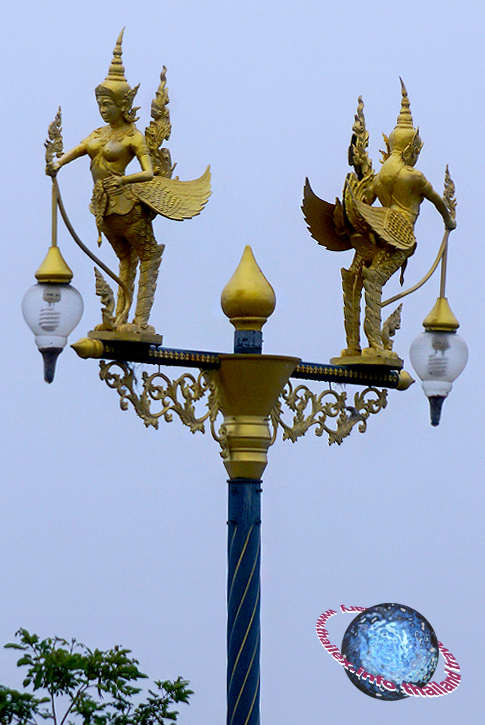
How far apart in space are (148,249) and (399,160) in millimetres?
2243

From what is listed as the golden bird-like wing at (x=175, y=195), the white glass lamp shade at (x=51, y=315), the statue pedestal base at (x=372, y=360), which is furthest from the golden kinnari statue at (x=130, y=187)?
the statue pedestal base at (x=372, y=360)

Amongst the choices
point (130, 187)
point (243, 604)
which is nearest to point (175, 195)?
point (130, 187)

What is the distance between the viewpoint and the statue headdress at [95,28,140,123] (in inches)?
563

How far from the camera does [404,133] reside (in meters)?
15.9

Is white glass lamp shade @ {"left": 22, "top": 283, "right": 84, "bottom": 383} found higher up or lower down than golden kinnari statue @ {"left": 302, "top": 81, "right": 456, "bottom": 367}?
lower down

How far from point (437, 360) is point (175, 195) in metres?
2.24

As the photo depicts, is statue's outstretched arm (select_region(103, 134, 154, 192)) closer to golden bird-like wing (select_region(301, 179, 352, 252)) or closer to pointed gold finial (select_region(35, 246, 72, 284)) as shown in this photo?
pointed gold finial (select_region(35, 246, 72, 284))

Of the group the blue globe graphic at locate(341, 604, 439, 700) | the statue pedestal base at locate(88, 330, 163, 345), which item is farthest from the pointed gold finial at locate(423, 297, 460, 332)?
the statue pedestal base at locate(88, 330, 163, 345)

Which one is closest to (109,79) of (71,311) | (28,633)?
(71,311)

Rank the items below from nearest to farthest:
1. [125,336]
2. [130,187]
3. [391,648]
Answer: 1. [125,336]
2. [130,187]
3. [391,648]

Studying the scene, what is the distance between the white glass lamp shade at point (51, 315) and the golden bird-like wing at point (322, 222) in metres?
2.64

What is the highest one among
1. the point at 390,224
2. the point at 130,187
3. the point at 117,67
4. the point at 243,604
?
the point at 117,67

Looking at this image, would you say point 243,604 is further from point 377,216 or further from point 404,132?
point 404,132

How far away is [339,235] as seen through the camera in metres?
16.0
